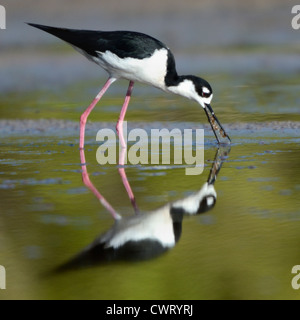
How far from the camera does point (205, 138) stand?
7254 millimetres

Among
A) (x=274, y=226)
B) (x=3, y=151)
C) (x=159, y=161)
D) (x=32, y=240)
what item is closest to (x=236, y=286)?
(x=274, y=226)

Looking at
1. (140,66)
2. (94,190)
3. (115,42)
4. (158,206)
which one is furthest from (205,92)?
(158,206)

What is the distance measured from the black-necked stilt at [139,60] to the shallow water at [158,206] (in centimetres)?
38

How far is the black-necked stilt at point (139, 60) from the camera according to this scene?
23.2ft

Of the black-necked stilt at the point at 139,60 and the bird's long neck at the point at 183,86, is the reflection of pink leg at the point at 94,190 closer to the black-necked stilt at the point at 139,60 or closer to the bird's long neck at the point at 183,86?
the black-necked stilt at the point at 139,60

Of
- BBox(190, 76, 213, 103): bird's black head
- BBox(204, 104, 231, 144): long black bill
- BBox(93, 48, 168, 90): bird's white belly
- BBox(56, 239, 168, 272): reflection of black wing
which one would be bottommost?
BBox(56, 239, 168, 272): reflection of black wing

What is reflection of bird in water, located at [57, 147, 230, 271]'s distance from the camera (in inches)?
160

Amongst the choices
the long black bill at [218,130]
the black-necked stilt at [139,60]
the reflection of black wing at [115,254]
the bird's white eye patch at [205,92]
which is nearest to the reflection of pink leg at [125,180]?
the black-necked stilt at [139,60]

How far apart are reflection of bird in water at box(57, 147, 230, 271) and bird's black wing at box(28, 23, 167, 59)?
2.09 m

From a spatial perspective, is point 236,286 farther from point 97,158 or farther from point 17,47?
point 17,47

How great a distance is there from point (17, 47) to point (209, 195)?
963cm

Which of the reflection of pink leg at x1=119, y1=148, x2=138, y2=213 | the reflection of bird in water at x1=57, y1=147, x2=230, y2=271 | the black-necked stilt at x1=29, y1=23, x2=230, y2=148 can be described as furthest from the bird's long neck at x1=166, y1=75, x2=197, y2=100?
the reflection of bird in water at x1=57, y1=147, x2=230, y2=271

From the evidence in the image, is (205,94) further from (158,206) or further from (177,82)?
(158,206)

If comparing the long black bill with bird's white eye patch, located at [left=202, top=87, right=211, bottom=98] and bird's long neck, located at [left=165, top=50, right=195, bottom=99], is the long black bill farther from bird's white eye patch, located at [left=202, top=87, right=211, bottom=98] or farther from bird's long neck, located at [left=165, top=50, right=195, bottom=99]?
bird's long neck, located at [left=165, top=50, right=195, bottom=99]
